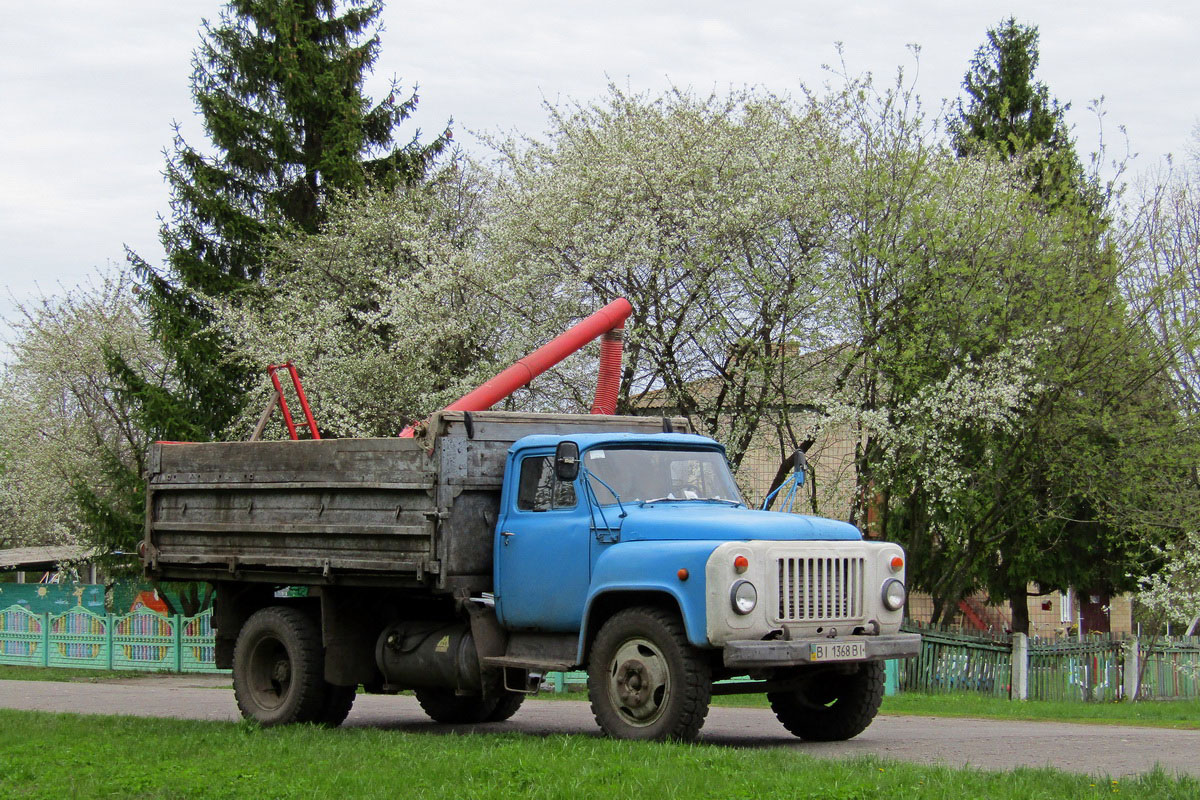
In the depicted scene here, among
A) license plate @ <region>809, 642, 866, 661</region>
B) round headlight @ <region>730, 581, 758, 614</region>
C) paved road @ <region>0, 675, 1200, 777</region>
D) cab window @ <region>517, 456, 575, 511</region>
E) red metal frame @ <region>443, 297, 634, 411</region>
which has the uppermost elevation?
red metal frame @ <region>443, 297, 634, 411</region>

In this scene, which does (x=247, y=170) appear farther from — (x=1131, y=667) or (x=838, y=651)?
(x=838, y=651)

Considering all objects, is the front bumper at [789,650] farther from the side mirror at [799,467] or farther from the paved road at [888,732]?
the side mirror at [799,467]

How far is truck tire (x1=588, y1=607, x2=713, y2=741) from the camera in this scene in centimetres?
997

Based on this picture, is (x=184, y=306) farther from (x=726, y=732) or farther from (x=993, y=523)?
(x=726, y=732)

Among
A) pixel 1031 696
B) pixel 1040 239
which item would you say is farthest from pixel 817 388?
pixel 1031 696

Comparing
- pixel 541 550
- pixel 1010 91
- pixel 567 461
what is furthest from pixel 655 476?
pixel 1010 91

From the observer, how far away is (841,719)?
36.6 ft

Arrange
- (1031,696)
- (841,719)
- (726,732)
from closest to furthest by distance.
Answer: (841,719)
(726,732)
(1031,696)

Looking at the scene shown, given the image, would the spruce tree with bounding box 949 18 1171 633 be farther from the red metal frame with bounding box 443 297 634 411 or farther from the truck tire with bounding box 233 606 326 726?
the truck tire with bounding box 233 606 326 726

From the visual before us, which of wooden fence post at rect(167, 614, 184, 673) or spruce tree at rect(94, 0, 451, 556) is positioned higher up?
spruce tree at rect(94, 0, 451, 556)

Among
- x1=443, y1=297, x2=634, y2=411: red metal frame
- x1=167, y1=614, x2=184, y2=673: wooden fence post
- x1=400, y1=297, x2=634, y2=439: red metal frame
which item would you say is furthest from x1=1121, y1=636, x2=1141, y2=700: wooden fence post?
x1=167, y1=614, x2=184, y2=673: wooden fence post

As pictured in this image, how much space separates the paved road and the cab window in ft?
7.20

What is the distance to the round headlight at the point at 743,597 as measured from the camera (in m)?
9.78

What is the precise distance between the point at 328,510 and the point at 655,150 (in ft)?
40.8
